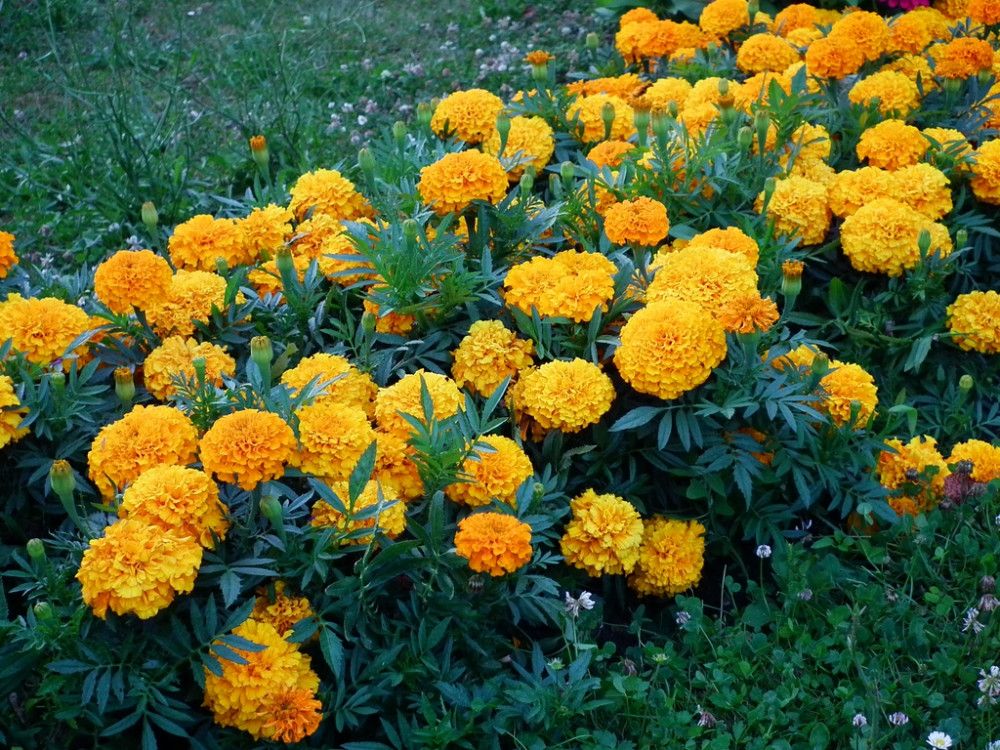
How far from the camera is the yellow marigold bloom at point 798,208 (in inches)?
130

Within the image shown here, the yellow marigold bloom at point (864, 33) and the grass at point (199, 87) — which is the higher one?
the yellow marigold bloom at point (864, 33)

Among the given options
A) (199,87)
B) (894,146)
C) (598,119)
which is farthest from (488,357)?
(199,87)

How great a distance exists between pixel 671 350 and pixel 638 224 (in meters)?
0.46

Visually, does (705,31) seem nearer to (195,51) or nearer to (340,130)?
(340,130)

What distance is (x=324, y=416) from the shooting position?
2.41 m

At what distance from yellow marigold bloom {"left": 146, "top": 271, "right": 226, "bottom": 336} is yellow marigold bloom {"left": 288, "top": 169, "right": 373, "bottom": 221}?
506 mm

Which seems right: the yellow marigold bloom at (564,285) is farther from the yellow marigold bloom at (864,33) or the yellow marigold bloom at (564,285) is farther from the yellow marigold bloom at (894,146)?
the yellow marigold bloom at (864,33)

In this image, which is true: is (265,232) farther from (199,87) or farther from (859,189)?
(199,87)

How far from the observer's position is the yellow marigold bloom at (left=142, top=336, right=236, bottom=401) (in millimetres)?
2701

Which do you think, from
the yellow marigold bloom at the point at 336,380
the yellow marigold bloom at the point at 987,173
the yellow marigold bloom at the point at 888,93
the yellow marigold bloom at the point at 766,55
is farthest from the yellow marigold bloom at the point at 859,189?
the yellow marigold bloom at the point at 336,380

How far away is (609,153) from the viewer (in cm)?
361

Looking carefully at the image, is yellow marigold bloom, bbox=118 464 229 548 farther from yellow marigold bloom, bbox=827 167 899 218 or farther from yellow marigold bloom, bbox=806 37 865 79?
yellow marigold bloom, bbox=806 37 865 79

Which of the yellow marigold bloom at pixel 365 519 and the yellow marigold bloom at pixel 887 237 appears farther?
the yellow marigold bloom at pixel 887 237

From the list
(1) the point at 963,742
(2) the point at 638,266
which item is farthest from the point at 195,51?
(1) the point at 963,742
